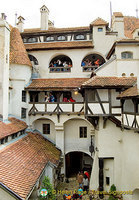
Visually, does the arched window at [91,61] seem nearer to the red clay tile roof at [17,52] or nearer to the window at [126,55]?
the window at [126,55]

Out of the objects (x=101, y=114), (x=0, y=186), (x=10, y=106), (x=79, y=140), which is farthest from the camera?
(x=79, y=140)

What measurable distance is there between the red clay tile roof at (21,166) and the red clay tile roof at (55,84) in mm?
5389

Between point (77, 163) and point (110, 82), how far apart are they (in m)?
12.4

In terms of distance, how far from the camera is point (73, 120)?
17.3 meters

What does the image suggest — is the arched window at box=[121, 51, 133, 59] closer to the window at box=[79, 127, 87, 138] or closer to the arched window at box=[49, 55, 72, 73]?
the arched window at box=[49, 55, 72, 73]

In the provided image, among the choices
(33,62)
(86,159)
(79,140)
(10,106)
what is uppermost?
(33,62)

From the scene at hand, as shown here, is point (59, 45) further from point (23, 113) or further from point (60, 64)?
point (23, 113)

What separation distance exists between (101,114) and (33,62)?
1001 cm

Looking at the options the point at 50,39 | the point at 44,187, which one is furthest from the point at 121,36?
the point at 44,187

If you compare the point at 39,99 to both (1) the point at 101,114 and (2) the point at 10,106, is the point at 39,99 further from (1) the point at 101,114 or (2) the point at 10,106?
(1) the point at 101,114

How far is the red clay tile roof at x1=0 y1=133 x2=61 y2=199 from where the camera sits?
732 centimetres

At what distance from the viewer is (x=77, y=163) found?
20.6 m

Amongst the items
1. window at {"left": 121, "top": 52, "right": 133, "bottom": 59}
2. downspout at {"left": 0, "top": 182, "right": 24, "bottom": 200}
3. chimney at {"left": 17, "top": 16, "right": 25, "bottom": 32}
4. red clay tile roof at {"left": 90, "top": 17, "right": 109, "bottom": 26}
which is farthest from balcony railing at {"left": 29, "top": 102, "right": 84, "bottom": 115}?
chimney at {"left": 17, "top": 16, "right": 25, "bottom": 32}

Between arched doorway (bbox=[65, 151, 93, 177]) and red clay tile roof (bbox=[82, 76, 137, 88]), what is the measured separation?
10.2 meters
